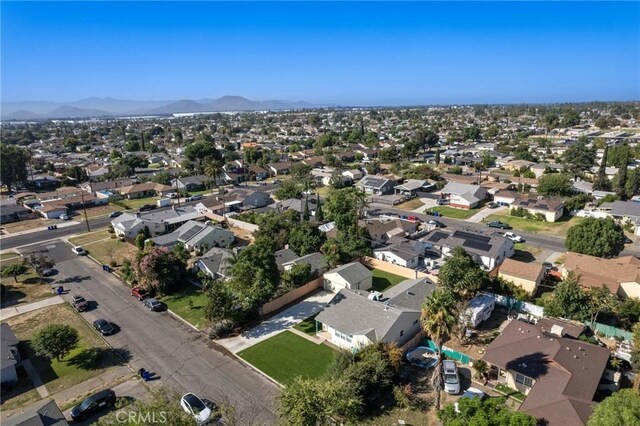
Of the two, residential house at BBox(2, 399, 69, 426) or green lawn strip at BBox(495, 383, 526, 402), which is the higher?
residential house at BBox(2, 399, 69, 426)

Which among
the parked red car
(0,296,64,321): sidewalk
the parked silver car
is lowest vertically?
(0,296,64,321): sidewalk

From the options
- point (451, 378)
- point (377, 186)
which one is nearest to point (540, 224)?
point (377, 186)

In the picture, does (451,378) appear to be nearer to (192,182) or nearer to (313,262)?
(313,262)

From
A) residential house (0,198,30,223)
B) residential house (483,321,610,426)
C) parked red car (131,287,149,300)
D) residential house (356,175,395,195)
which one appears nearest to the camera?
residential house (483,321,610,426)

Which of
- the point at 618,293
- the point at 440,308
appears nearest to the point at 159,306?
the point at 440,308

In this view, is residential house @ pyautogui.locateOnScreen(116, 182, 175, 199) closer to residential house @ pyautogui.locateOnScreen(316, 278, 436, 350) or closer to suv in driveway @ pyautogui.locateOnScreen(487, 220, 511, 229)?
residential house @ pyautogui.locateOnScreen(316, 278, 436, 350)

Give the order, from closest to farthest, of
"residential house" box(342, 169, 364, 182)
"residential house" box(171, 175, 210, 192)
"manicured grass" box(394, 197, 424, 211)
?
"manicured grass" box(394, 197, 424, 211) → "residential house" box(171, 175, 210, 192) → "residential house" box(342, 169, 364, 182)

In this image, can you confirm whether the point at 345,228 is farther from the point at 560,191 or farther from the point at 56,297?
the point at 560,191

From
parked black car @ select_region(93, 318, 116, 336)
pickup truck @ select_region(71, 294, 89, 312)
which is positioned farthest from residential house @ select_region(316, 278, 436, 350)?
pickup truck @ select_region(71, 294, 89, 312)
